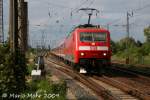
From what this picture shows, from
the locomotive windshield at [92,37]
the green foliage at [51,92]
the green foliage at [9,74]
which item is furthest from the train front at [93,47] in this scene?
the green foliage at [9,74]

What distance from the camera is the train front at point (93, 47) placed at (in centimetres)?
2712

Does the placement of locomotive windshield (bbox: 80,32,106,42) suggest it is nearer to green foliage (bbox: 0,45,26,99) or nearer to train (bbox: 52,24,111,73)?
train (bbox: 52,24,111,73)

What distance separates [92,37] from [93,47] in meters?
0.76

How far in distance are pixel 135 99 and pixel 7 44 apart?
4.88m

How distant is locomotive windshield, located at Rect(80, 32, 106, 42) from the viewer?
27.6m

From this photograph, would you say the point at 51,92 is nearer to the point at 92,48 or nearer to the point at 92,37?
the point at 92,48

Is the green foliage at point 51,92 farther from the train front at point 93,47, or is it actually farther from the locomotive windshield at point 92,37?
the locomotive windshield at point 92,37

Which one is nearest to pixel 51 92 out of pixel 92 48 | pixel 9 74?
pixel 9 74

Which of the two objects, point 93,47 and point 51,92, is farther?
point 93,47

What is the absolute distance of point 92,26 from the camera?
29438mm

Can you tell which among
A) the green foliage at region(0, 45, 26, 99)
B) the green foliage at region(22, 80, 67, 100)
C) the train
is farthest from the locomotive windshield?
the green foliage at region(0, 45, 26, 99)

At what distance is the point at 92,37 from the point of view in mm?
27656

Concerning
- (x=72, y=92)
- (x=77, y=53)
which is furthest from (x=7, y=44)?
(x=77, y=53)

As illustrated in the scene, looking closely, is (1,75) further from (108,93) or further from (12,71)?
(108,93)
